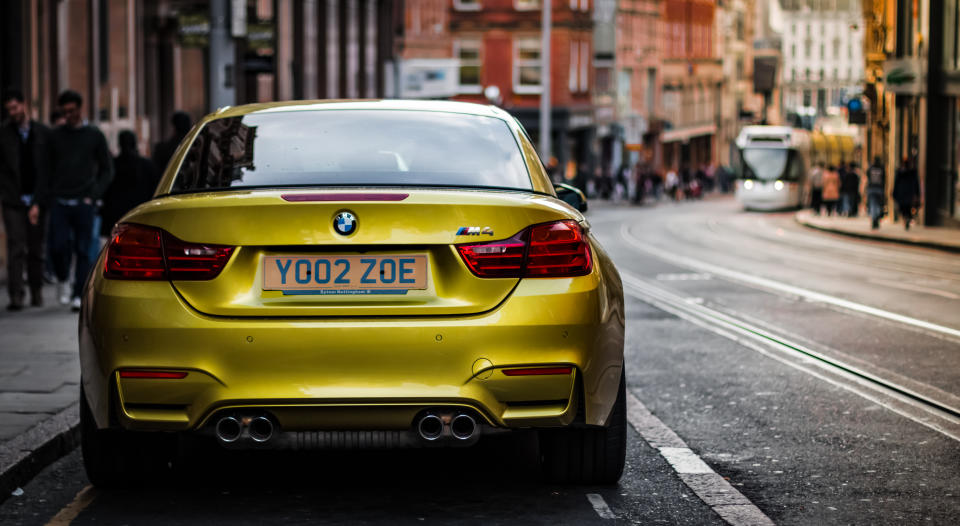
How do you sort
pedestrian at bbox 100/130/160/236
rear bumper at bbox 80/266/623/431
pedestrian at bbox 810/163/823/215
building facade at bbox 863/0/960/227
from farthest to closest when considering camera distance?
pedestrian at bbox 810/163/823/215 < building facade at bbox 863/0/960/227 < pedestrian at bbox 100/130/160/236 < rear bumper at bbox 80/266/623/431

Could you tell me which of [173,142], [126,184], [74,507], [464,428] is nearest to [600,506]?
[464,428]

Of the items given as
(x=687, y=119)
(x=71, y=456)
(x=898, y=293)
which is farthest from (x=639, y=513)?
(x=687, y=119)

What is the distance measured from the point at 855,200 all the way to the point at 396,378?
45.4 meters

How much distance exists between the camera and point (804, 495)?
21.0 ft

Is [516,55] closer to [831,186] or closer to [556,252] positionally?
[831,186]

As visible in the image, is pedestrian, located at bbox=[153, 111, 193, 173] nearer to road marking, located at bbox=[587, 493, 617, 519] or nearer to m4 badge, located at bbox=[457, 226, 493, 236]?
road marking, located at bbox=[587, 493, 617, 519]

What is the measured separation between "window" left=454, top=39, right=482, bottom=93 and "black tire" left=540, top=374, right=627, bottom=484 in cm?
6851

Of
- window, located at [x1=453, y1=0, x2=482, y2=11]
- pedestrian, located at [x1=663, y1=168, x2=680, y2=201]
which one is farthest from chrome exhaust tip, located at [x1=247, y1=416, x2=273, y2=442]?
pedestrian, located at [x1=663, y1=168, x2=680, y2=201]

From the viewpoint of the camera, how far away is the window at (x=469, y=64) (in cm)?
7469

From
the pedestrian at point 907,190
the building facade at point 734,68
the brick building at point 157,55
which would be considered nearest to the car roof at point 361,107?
the brick building at point 157,55

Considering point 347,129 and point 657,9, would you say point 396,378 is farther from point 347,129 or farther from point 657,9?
point 657,9

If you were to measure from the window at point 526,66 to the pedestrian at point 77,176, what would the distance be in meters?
61.1

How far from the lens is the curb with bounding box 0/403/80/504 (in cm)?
654

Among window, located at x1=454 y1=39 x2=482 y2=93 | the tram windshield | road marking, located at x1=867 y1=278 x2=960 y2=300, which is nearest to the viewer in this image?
road marking, located at x1=867 y1=278 x2=960 y2=300
